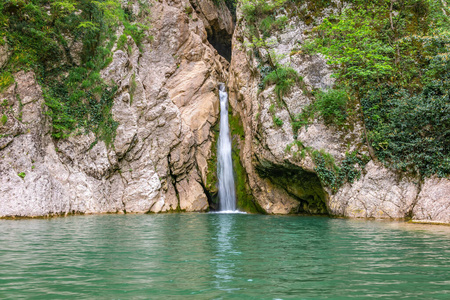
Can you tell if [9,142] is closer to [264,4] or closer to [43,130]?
[43,130]

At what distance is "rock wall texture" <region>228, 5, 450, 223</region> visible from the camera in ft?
46.4

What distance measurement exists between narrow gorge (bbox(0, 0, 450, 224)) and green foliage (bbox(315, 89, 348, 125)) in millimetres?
82

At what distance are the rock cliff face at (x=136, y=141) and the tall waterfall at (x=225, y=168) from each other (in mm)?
1073

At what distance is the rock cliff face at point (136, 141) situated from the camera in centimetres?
1677

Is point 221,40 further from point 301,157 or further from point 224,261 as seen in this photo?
point 224,261

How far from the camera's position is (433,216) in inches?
496

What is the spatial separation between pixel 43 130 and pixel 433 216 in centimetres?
2079

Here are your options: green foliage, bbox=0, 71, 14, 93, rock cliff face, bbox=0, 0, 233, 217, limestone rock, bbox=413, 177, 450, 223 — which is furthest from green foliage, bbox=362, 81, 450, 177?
green foliage, bbox=0, 71, 14, 93

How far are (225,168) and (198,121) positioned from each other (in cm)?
443

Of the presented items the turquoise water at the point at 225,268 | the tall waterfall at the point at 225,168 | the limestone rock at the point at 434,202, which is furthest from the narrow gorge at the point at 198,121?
the turquoise water at the point at 225,268

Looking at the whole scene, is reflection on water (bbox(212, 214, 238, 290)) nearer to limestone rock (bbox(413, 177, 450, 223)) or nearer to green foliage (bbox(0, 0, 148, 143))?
limestone rock (bbox(413, 177, 450, 223))

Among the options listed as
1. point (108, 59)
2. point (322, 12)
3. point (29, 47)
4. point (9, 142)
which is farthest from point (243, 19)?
point (9, 142)

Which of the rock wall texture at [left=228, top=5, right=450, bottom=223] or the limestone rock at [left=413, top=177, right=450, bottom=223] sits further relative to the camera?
the rock wall texture at [left=228, top=5, right=450, bottom=223]

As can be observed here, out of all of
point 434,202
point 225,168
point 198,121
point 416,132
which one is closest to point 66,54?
point 198,121
